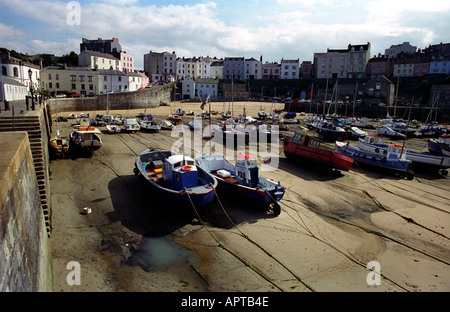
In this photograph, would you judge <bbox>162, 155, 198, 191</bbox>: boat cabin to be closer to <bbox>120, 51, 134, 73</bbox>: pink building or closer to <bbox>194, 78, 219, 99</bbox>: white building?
<bbox>194, 78, 219, 99</bbox>: white building

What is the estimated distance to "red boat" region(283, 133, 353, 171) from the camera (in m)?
20.5

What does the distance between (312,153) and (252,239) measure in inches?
458

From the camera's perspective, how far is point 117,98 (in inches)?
2060

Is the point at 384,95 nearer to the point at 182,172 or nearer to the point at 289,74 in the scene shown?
the point at 289,74

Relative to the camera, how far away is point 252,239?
11828 millimetres

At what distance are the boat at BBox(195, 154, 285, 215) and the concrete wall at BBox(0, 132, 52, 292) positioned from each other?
847cm

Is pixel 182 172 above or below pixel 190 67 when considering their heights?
below

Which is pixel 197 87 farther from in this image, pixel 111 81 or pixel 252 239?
pixel 252 239

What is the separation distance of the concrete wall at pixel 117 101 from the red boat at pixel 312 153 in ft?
111

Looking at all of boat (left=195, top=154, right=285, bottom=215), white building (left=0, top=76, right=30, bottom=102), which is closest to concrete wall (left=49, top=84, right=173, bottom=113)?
white building (left=0, top=76, right=30, bottom=102)

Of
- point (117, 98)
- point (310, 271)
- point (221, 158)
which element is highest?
point (117, 98)

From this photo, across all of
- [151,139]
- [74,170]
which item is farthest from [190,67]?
[74,170]

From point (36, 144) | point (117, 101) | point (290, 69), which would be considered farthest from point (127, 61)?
point (36, 144)

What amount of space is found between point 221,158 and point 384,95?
60.9m
